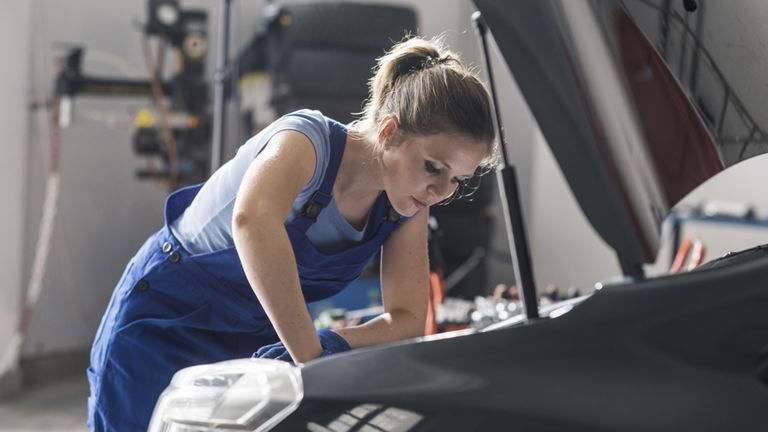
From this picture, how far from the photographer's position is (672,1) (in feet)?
3.34

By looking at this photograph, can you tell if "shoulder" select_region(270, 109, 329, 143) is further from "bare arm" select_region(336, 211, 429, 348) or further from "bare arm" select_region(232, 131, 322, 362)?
"bare arm" select_region(336, 211, 429, 348)

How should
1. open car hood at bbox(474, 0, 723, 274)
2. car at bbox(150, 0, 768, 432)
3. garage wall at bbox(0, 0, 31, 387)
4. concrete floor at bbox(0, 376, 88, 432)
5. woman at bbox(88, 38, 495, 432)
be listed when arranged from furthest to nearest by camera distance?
1. garage wall at bbox(0, 0, 31, 387)
2. concrete floor at bbox(0, 376, 88, 432)
3. woman at bbox(88, 38, 495, 432)
4. open car hood at bbox(474, 0, 723, 274)
5. car at bbox(150, 0, 768, 432)

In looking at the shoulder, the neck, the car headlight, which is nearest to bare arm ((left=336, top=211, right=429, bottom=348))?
the neck

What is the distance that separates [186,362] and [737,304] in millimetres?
895

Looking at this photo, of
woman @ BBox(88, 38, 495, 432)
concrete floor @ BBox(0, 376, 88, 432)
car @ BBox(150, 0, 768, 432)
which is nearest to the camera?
car @ BBox(150, 0, 768, 432)

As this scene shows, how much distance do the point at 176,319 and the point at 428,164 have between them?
1.62 ft

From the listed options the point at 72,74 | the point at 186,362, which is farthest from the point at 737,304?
the point at 72,74

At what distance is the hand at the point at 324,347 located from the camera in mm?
1092

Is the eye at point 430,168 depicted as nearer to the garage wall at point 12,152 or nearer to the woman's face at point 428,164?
the woman's face at point 428,164

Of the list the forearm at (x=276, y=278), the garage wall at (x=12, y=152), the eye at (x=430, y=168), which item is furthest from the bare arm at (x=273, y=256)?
the garage wall at (x=12, y=152)

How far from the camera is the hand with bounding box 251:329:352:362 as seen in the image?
1.09m

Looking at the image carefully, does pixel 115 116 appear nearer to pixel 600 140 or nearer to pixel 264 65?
pixel 264 65

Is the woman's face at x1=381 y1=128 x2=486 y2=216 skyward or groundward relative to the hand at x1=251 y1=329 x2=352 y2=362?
skyward

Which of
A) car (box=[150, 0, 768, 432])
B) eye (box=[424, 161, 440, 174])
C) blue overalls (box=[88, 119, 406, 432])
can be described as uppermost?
eye (box=[424, 161, 440, 174])
